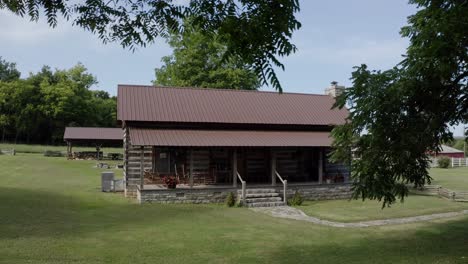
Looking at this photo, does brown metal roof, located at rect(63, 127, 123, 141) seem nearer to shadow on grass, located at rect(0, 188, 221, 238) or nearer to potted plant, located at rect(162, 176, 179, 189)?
shadow on grass, located at rect(0, 188, 221, 238)

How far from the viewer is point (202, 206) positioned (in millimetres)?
18797

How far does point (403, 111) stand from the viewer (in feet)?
33.5

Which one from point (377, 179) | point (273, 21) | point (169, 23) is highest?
point (169, 23)

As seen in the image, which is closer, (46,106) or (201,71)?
(201,71)

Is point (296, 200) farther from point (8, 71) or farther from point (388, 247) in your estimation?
point (8, 71)

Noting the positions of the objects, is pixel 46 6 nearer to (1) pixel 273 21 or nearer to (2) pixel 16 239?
(1) pixel 273 21

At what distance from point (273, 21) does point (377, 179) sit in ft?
23.8

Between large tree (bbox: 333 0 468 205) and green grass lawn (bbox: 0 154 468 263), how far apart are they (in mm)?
1934

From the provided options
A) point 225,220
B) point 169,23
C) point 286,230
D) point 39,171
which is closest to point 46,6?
point 169,23

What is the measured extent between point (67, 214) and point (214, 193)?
6964 millimetres

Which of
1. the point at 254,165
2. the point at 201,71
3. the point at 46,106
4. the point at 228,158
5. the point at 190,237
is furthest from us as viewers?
the point at 46,106

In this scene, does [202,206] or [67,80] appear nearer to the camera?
[202,206]

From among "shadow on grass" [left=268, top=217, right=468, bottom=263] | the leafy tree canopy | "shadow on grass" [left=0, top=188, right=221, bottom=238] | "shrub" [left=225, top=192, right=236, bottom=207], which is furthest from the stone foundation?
the leafy tree canopy

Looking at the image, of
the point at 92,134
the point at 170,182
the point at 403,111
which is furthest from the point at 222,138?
the point at 92,134
